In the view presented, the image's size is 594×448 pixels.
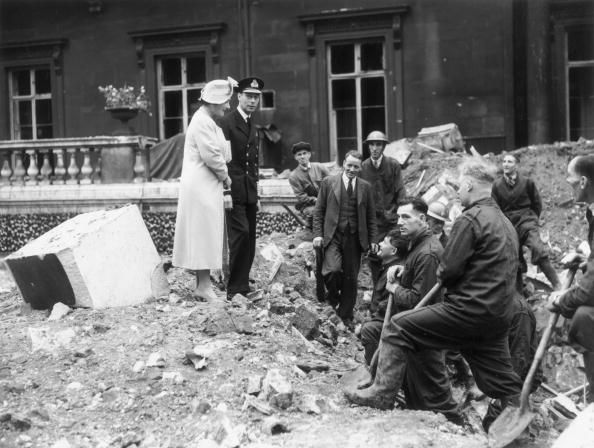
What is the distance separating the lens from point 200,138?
26.2ft

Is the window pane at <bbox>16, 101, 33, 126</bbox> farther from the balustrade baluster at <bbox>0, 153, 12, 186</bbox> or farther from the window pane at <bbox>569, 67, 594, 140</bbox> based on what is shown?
the window pane at <bbox>569, 67, 594, 140</bbox>

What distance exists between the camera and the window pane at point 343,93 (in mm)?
16594

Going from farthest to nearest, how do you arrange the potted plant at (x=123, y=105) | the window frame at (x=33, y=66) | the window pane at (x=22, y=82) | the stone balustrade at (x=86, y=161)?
the window pane at (x=22, y=82) → the window frame at (x=33, y=66) → the potted plant at (x=123, y=105) → the stone balustrade at (x=86, y=161)

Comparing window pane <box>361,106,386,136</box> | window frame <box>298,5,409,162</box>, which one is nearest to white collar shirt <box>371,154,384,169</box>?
window frame <box>298,5,409,162</box>

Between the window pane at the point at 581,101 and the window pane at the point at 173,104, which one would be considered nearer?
the window pane at the point at 581,101

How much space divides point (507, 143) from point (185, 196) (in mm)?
8739

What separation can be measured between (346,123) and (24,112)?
7172 mm

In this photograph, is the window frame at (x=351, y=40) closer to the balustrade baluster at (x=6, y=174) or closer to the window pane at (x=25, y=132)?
the balustrade baluster at (x=6, y=174)

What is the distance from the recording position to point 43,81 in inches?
740

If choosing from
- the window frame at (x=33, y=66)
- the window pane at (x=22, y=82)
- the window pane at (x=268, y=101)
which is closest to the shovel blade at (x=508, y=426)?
the window pane at (x=268, y=101)

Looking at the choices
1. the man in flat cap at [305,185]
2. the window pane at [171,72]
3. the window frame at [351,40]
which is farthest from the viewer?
the window pane at [171,72]

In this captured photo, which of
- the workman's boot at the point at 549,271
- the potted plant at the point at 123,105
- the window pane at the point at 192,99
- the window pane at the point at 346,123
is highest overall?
the window pane at the point at 192,99

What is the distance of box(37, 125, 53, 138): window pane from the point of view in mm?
18703

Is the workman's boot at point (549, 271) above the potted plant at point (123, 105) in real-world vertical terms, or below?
below
